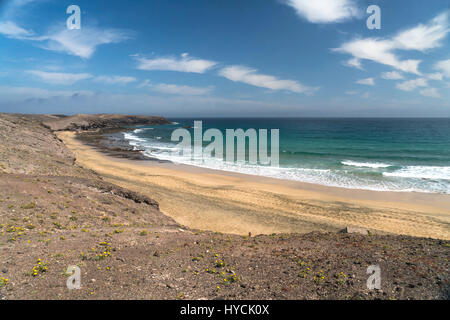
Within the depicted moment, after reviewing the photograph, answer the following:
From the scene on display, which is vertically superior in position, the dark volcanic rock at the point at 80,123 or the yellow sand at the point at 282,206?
the dark volcanic rock at the point at 80,123

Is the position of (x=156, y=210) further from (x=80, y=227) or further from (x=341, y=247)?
(x=341, y=247)

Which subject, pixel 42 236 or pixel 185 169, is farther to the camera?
pixel 185 169

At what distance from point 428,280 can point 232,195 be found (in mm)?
14219

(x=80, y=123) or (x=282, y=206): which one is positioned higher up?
(x=80, y=123)

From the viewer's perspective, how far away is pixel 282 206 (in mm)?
16734

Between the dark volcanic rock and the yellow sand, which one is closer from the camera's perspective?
the yellow sand

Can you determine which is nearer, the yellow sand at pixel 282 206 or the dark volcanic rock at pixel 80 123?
the yellow sand at pixel 282 206

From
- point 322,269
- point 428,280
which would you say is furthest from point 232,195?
point 428,280

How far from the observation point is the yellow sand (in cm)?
1352

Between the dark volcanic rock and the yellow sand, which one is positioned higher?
the dark volcanic rock

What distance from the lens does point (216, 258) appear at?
23.4 feet

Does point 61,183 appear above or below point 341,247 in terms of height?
above

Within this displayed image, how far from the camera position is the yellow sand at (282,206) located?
1352 centimetres

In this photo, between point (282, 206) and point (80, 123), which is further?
point (80, 123)
